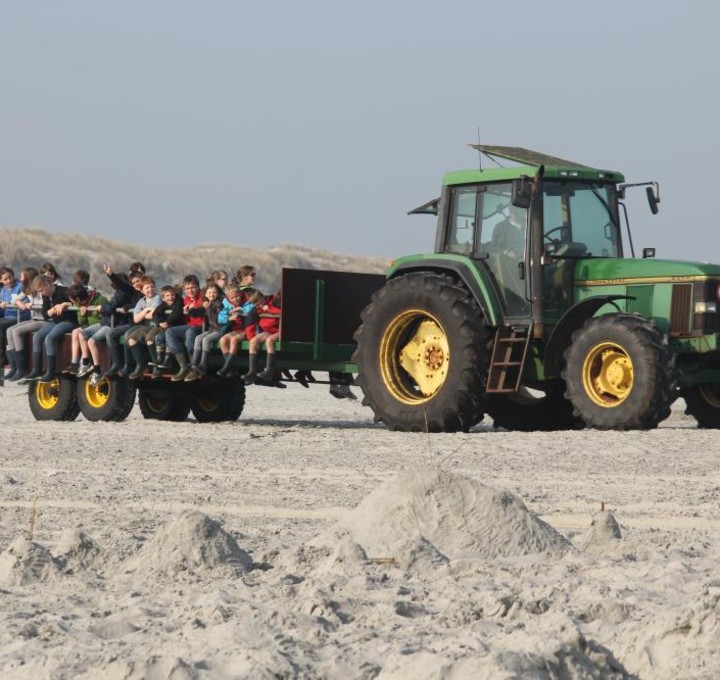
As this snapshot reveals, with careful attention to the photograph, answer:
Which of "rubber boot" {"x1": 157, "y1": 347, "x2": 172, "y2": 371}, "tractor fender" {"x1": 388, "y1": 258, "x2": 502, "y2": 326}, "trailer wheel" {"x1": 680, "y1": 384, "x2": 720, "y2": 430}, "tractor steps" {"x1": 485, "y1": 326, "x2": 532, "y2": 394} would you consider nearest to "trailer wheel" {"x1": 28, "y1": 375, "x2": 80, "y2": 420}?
"rubber boot" {"x1": 157, "y1": 347, "x2": 172, "y2": 371}

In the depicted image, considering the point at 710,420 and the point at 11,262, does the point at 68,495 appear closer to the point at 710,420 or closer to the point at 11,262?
the point at 710,420

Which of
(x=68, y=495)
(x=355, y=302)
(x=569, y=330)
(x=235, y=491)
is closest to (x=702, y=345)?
(x=569, y=330)

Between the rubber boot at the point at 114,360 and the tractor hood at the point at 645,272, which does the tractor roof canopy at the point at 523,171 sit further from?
the rubber boot at the point at 114,360

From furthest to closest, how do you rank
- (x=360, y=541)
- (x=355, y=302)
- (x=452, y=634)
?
(x=355, y=302) → (x=360, y=541) → (x=452, y=634)

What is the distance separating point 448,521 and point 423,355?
300 inches

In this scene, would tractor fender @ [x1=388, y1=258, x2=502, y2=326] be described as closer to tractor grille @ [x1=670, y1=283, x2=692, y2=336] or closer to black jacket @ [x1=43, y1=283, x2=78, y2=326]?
tractor grille @ [x1=670, y1=283, x2=692, y2=336]

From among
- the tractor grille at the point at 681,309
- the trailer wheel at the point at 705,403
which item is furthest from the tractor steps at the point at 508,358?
the trailer wheel at the point at 705,403

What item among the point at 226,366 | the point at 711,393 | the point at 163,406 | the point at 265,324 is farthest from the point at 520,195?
the point at 163,406

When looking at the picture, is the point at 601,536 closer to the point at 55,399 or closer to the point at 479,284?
the point at 479,284

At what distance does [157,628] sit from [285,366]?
10.5 m

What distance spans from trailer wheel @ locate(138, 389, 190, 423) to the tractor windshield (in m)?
A: 5.01

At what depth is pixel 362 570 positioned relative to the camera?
648cm

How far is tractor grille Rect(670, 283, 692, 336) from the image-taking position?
46.5 ft

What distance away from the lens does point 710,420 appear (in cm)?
1520
